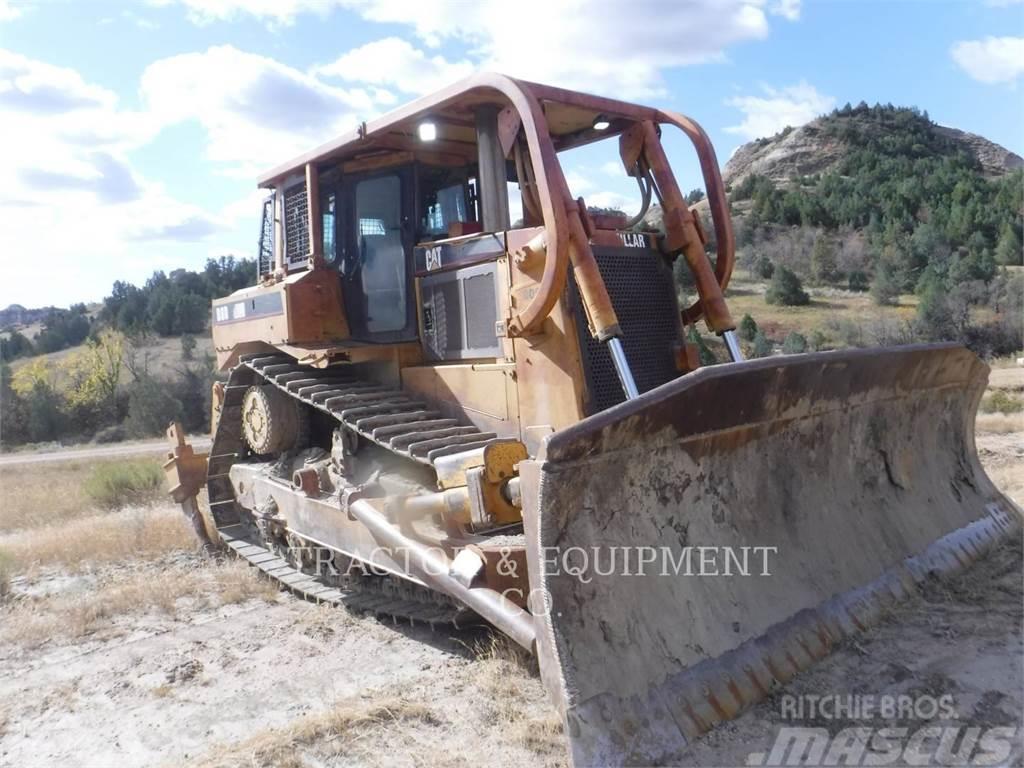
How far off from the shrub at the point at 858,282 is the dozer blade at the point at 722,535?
3706 centimetres

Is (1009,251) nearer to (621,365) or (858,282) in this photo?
(858,282)

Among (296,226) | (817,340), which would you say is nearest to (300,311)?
(296,226)

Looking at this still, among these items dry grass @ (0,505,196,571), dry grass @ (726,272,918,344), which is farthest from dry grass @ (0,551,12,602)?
dry grass @ (726,272,918,344)

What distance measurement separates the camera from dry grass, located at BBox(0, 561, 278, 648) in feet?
18.9

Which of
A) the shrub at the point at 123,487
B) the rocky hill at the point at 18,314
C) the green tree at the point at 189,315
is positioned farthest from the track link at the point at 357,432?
the rocky hill at the point at 18,314

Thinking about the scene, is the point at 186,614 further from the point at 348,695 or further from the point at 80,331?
the point at 80,331

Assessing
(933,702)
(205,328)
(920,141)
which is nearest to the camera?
(933,702)

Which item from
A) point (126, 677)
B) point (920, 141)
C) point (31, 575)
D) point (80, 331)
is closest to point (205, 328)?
point (80, 331)

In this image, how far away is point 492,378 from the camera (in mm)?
5234

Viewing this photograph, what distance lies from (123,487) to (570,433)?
33.6 ft

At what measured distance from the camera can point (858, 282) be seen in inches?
1590

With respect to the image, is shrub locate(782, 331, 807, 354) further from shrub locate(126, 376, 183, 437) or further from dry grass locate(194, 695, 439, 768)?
dry grass locate(194, 695, 439, 768)

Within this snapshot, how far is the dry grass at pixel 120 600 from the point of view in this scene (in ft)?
18.9

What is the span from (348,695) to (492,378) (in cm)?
191
